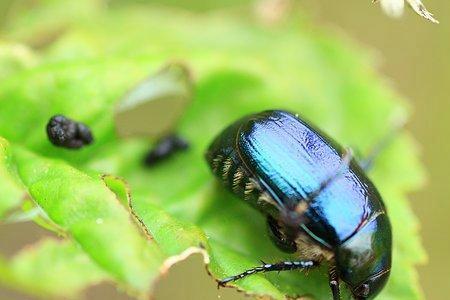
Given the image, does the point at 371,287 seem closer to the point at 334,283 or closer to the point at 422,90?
the point at 334,283

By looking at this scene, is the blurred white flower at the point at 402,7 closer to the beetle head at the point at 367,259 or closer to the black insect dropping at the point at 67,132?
the beetle head at the point at 367,259

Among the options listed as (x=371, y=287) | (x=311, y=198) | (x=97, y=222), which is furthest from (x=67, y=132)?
(x=371, y=287)

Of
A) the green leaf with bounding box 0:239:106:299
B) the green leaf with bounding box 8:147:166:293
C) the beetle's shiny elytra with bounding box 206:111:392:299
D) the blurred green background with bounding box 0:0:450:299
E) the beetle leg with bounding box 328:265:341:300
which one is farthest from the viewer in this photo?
the blurred green background with bounding box 0:0:450:299

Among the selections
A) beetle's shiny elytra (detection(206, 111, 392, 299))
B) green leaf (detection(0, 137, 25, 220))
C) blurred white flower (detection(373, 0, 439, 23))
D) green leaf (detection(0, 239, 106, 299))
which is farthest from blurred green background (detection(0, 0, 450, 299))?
green leaf (detection(0, 137, 25, 220))

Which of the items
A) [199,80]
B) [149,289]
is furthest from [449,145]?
[149,289]

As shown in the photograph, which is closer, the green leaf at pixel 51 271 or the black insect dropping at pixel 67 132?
the black insect dropping at pixel 67 132

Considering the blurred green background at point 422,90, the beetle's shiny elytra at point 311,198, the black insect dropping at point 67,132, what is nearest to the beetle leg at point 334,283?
the beetle's shiny elytra at point 311,198

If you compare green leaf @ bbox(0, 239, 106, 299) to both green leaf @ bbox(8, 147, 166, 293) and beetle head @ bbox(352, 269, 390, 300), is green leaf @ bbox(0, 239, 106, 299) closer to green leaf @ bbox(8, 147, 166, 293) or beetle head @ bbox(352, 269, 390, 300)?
green leaf @ bbox(8, 147, 166, 293)
